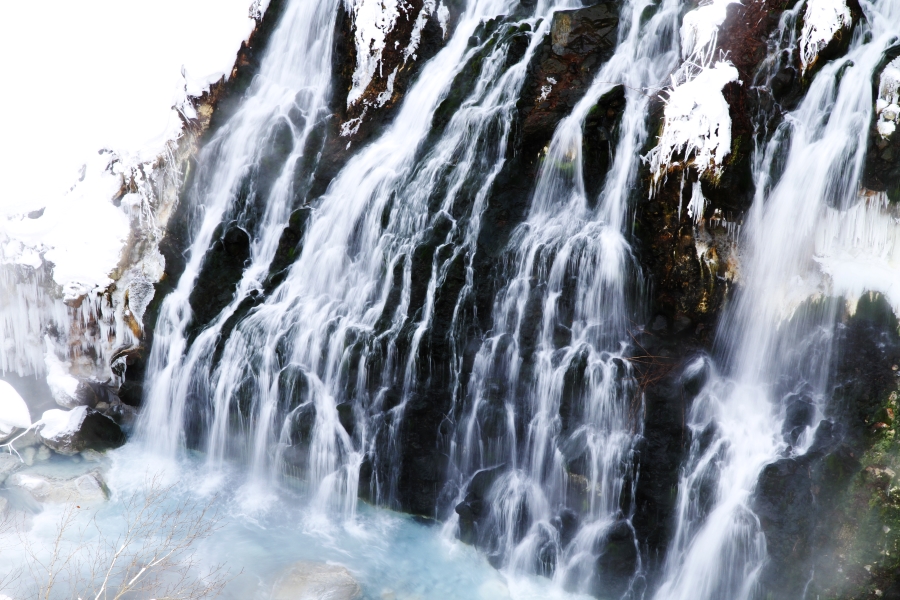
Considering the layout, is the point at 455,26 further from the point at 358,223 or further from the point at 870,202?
the point at 870,202

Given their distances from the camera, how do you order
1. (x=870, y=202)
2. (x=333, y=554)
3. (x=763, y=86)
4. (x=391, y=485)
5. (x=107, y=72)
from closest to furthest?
(x=870, y=202) < (x=763, y=86) < (x=333, y=554) < (x=391, y=485) < (x=107, y=72)

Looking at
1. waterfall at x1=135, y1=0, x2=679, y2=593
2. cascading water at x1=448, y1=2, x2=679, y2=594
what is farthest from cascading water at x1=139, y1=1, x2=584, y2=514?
cascading water at x1=448, y1=2, x2=679, y2=594

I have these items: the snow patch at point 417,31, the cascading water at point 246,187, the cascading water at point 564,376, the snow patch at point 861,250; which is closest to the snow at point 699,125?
the cascading water at point 564,376

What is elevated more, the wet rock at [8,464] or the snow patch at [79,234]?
the snow patch at [79,234]

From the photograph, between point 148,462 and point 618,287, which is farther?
point 148,462

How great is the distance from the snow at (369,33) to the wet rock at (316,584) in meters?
8.15

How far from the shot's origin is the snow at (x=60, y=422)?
38.5 feet

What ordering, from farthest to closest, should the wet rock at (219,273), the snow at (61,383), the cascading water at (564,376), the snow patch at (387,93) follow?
the snow patch at (387,93)
the snow at (61,383)
the wet rock at (219,273)
the cascading water at (564,376)

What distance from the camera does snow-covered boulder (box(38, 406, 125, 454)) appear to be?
11.7m

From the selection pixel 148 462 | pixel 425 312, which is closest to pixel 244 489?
pixel 148 462

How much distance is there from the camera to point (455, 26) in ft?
41.7

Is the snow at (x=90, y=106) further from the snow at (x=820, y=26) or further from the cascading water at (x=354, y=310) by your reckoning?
the snow at (x=820, y=26)

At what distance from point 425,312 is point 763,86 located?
5568 millimetres

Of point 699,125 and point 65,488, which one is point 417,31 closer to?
point 699,125
